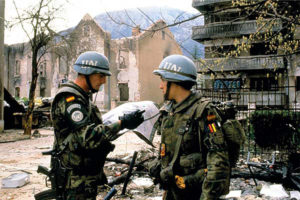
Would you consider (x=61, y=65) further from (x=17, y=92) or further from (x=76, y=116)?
(x=76, y=116)

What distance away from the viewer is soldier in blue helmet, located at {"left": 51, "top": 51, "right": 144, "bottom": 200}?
8.77ft

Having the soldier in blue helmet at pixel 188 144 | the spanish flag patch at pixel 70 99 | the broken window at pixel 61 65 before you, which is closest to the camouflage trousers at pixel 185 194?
the soldier in blue helmet at pixel 188 144

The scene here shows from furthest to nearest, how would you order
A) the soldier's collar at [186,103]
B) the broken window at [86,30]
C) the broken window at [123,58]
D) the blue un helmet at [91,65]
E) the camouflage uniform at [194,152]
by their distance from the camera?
the broken window at [86,30] < the broken window at [123,58] < the blue un helmet at [91,65] < the soldier's collar at [186,103] < the camouflage uniform at [194,152]

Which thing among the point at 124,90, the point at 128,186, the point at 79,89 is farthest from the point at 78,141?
the point at 124,90

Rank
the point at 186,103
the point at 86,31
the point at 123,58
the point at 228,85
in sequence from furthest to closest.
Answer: the point at 86,31 → the point at 123,58 → the point at 228,85 → the point at 186,103

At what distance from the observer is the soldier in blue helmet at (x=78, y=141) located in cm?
267

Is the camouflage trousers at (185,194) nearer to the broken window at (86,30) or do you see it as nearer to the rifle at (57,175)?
the rifle at (57,175)

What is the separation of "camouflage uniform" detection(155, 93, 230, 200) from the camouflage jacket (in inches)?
26.2

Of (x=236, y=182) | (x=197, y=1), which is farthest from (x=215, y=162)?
(x=197, y=1)

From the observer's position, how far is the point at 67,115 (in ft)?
8.80

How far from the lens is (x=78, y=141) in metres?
2.69

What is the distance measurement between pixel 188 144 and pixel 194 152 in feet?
0.28

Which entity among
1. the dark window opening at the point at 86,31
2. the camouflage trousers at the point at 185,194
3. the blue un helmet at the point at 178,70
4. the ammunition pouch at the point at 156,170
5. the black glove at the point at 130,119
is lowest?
A: the camouflage trousers at the point at 185,194

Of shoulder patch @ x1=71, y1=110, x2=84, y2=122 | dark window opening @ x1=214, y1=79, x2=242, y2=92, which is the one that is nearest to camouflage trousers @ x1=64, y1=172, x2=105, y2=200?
shoulder patch @ x1=71, y1=110, x2=84, y2=122
